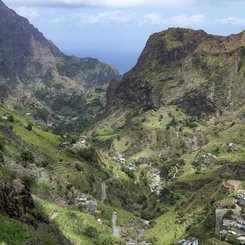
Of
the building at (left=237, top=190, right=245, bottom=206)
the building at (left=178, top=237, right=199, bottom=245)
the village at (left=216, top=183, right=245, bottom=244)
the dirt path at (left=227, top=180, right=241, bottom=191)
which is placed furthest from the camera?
the dirt path at (left=227, top=180, right=241, bottom=191)

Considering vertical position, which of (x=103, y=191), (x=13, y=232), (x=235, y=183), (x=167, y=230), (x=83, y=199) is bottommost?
(x=167, y=230)

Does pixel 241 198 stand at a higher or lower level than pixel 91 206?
higher

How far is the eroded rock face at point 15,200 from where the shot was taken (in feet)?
200

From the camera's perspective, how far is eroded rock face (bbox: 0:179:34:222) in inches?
2395

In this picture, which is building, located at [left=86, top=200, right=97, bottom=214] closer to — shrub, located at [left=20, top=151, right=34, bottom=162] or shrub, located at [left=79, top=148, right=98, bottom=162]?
shrub, located at [left=20, top=151, right=34, bottom=162]

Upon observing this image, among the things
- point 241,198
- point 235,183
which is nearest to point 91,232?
point 241,198

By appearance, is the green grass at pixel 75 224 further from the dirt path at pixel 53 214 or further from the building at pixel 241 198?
the building at pixel 241 198

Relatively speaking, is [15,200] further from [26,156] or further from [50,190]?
[26,156]

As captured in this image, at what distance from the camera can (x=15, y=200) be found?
6281 centimetres

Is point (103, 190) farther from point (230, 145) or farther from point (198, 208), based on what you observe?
point (230, 145)

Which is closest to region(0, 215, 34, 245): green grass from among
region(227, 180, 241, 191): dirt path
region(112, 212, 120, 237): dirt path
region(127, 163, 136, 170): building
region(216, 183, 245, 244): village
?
region(216, 183, 245, 244): village

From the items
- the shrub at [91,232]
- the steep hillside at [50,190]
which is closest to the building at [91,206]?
the steep hillside at [50,190]

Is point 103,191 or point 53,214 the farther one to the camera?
point 103,191

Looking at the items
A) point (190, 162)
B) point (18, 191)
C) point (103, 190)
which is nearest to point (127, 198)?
point (103, 190)
